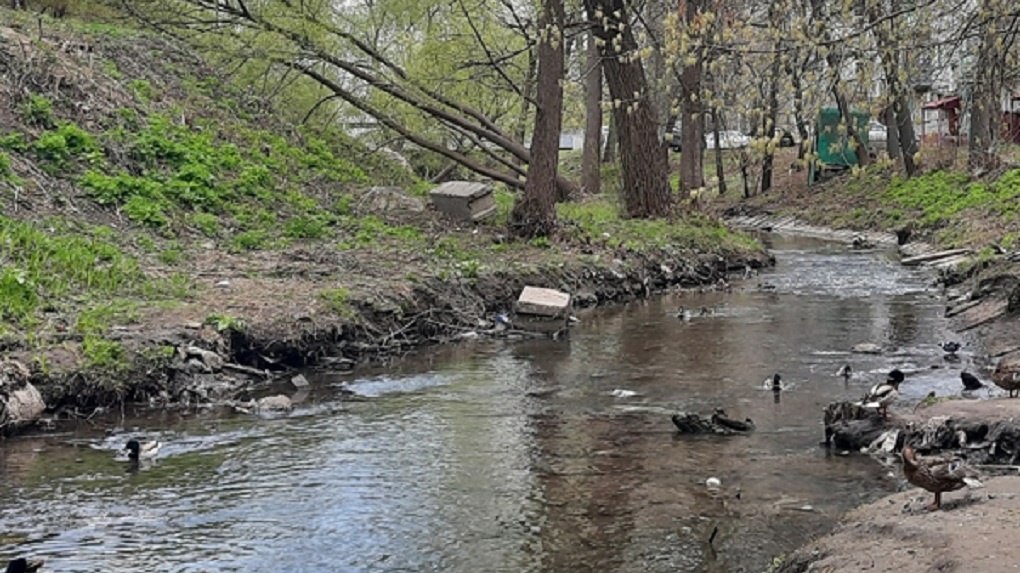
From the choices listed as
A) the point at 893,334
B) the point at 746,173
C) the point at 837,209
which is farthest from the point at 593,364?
the point at 746,173

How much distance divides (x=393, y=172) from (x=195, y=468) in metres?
14.7

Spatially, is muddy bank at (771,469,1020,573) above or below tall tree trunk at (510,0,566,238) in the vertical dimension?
below

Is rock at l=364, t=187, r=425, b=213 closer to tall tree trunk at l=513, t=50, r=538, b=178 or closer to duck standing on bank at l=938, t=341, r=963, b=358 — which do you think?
tall tree trunk at l=513, t=50, r=538, b=178

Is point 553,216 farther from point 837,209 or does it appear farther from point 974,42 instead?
point 837,209

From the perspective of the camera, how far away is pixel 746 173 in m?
38.4

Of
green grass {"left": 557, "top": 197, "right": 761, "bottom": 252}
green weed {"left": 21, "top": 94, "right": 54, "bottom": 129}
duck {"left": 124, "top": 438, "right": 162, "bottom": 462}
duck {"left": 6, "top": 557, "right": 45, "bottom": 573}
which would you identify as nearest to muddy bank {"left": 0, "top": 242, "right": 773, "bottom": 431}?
duck {"left": 124, "top": 438, "right": 162, "bottom": 462}

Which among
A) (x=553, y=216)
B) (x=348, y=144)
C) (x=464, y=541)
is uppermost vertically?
(x=348, y=144)

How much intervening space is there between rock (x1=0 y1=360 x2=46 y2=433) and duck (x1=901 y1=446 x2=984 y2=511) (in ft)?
22.8

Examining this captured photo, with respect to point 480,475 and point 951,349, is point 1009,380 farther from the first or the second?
point 480,475

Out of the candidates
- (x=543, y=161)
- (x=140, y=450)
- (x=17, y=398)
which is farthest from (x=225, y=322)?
(x=543, y=161)

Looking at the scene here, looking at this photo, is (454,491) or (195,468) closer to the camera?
(454,491)

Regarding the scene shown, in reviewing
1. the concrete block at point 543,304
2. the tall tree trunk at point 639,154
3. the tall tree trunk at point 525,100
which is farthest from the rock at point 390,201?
the concrete block at point 543,304

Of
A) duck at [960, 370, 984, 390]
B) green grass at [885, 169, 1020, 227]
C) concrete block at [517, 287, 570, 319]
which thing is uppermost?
green grass at [885, 169, 1020, 227]

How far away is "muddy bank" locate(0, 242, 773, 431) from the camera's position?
1000 cm
